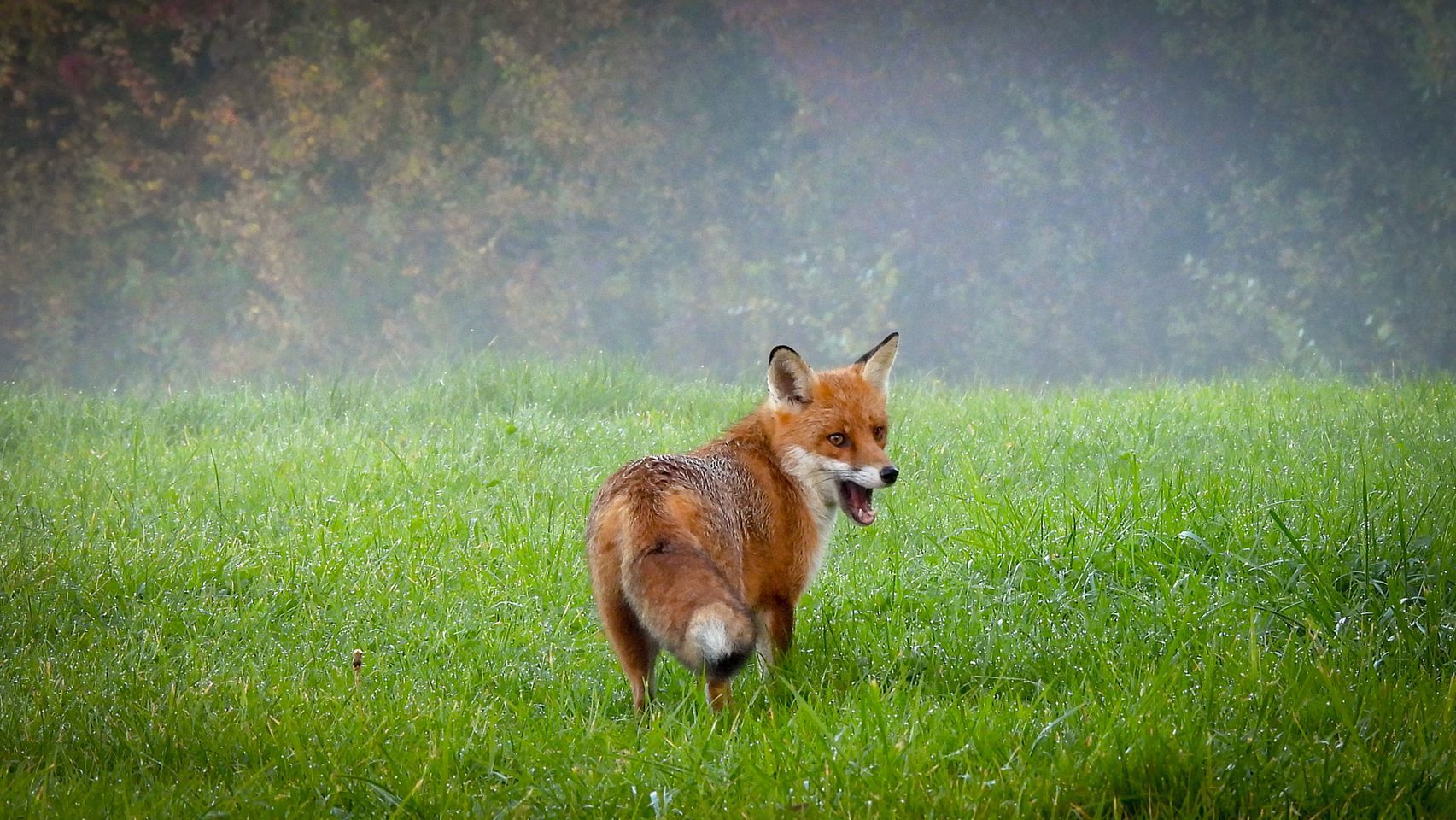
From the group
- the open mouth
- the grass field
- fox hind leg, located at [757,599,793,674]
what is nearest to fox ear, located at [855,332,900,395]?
the open mouth

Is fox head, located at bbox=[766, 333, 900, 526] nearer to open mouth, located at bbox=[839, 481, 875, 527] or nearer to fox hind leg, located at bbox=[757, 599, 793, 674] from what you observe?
open mouth, located at bbox=[839, 481, 875, 527]

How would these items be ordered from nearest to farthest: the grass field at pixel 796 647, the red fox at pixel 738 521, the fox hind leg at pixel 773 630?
the grass field at pixel 796 647 → the red fox at pixel 738 521 → the fox hind leg at pixel 773 630

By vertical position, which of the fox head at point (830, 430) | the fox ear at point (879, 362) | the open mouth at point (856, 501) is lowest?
the open mouth at point (856, 501)

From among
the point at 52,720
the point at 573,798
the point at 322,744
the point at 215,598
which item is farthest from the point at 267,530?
the point at 573,798

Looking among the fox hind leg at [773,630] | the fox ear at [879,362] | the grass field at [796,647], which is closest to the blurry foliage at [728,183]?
the grass field at [796,647]

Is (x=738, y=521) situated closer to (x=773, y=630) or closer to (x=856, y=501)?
(x=773, y=630)

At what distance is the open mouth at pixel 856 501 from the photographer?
4457 millimetres

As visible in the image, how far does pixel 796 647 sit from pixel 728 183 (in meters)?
10.8

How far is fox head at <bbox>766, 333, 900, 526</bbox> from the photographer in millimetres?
4324

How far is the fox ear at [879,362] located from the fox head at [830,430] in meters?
0.04

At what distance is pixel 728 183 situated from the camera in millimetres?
14555

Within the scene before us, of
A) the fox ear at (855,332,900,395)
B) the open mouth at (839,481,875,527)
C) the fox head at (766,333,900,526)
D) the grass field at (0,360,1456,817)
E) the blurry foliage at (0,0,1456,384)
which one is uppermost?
the blurry foliage at (0,0,1456,384)

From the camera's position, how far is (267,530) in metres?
6.12

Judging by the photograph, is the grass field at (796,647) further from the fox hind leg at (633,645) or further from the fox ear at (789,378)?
the fox ear at (789,378)
